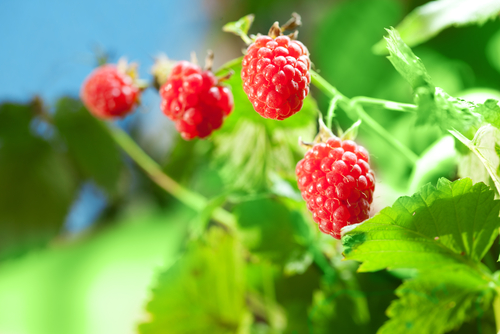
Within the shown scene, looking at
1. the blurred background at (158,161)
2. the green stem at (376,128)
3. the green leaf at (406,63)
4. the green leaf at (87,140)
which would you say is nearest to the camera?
the green leaf at (406,63)

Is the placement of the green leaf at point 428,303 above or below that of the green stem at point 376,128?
below

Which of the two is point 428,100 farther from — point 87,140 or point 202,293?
point 87,140

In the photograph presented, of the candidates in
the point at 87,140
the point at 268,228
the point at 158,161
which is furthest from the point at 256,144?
the point at 158,161

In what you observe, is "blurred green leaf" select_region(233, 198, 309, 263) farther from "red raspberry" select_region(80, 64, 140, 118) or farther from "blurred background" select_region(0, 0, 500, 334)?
"red raspberry" select_region(80, 64, 140, 118)

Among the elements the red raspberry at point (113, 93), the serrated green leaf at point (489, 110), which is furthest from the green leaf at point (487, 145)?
the red raspberry at point (113, 93)

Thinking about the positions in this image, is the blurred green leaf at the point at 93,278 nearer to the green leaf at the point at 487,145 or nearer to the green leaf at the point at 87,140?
the green leaf at the point at 87,140

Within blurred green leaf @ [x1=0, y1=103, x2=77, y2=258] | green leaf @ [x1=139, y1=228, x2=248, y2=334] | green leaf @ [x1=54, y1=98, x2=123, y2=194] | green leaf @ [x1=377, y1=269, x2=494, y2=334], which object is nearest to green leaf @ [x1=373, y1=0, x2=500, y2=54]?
green leaf @ [x1=377, y1=269, x2=494, y2=334]
